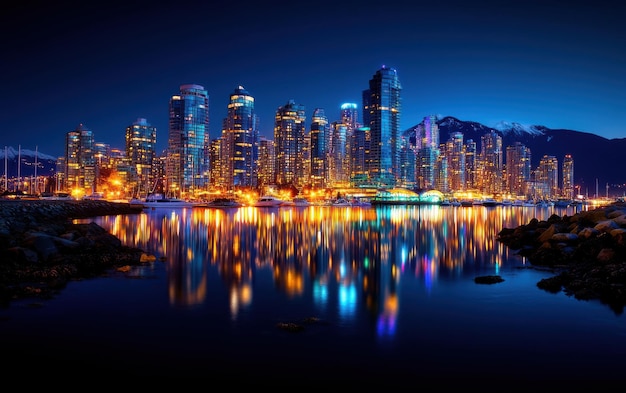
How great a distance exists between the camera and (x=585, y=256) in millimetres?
27047

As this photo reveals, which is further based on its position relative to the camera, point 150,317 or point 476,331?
point 150,317

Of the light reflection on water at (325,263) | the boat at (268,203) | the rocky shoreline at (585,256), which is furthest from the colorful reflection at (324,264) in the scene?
the boat at (268,203)

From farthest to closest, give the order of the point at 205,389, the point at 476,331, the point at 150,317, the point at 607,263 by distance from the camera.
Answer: the point at 607,263
the point at 150,317
the point at 476,331
the point at 205,389

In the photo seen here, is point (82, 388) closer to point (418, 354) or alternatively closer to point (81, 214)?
point (418, 354)

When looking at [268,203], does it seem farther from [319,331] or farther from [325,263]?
[319,331]

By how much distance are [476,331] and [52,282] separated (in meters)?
16.8

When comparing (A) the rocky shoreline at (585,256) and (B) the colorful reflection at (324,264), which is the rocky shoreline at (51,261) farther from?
(A) the rocky shoreline at (585,256)

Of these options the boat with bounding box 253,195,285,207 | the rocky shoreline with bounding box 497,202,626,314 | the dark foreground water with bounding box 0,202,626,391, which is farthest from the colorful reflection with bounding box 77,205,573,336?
the boat with bounding box 253,195,285,207

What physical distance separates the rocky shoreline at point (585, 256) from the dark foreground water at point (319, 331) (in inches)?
50.1

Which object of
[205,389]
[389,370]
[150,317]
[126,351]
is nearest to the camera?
[205,389]

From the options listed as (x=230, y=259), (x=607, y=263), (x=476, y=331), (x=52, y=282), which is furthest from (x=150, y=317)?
(x=607, y=263)

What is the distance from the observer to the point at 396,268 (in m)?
27.6

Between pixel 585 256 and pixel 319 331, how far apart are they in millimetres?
20018

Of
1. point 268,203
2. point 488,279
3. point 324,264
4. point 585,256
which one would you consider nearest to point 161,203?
point 268,203
